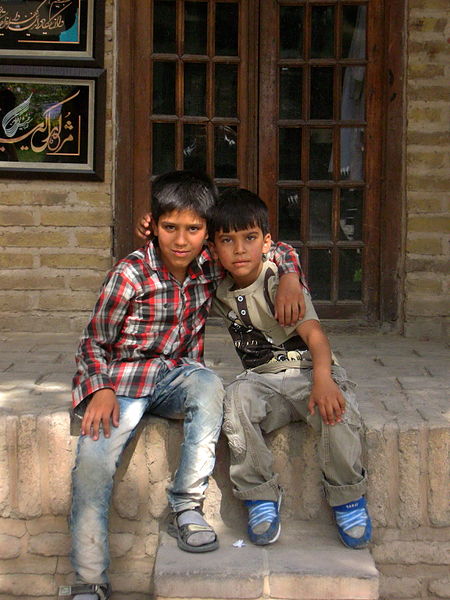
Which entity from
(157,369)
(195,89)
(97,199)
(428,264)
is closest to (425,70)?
(428,264)

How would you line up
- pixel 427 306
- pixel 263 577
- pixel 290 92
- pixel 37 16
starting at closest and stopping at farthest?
1. pixel 263 577
2. pixel 37 16
3. pixel 427 306
4. pixel 290 92

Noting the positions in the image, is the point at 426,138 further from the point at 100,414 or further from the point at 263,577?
the point at 263,577

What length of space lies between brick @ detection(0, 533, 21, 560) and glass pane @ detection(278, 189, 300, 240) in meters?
2.70

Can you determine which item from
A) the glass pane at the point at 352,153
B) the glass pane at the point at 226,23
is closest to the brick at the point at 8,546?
the glass pane at the point at 352,153

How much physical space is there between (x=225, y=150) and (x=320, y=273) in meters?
0.95

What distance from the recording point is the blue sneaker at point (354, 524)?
2656 mm

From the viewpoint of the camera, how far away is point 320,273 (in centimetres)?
506

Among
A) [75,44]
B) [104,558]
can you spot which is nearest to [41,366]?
[104,558]

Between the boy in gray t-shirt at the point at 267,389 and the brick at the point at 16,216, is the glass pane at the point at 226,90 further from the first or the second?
the boy in gray t-shirt at the point at 267,389

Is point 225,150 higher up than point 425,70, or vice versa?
point 425,70

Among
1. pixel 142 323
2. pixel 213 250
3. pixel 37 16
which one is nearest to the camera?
pixel 142 323

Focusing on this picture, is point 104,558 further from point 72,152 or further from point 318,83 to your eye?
point 318,83

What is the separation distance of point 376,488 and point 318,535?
0.85ft

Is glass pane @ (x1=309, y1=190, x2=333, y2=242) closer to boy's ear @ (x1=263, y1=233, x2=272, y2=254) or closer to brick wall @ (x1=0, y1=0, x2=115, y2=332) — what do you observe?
brick wall @ (x1=0, y1=0, x2=115, y2=332)
